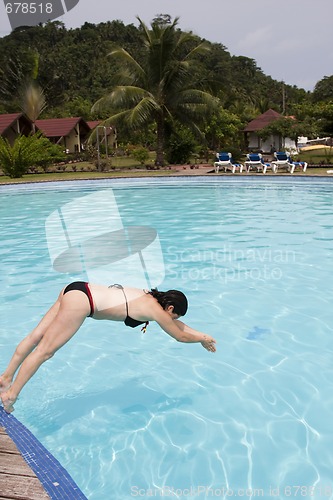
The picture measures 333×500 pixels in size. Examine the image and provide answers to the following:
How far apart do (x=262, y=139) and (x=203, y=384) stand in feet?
119

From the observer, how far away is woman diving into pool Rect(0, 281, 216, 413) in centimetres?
333

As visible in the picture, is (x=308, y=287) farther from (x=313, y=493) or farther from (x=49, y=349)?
(x=49, y=349)

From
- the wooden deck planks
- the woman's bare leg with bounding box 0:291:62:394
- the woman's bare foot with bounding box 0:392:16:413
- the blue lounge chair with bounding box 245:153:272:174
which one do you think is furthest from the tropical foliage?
the wooden deck planks

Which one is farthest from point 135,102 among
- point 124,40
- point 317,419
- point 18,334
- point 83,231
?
point 124,40

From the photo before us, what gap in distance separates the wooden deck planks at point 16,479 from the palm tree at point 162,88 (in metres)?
23.8

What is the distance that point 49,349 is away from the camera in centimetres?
334

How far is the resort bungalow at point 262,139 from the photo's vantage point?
3984cm

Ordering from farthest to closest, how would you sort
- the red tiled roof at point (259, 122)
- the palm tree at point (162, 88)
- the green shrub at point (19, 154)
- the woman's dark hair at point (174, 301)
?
the red tiled roof at point (259, 122) < the palm tree at point (162, 88) < the green shrub at point (19, 154) < the woman's dark hair at point (174, 301)

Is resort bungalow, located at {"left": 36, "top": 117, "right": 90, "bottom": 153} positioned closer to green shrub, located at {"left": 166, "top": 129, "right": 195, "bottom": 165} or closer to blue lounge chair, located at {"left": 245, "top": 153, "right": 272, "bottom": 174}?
green shrub, located at {"left": 166, "top": 129, "right": 195, "bottom": 165}

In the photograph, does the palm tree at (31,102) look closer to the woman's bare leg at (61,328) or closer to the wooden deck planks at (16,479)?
the woman's bare leg at (61,328)

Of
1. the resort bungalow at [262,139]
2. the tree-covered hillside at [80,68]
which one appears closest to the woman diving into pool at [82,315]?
the resort bungalow at [262,139]

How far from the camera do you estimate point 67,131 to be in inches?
1572

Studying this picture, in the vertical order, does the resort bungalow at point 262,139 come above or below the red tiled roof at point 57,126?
below

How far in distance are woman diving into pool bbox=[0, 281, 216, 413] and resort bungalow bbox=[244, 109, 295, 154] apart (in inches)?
1409
